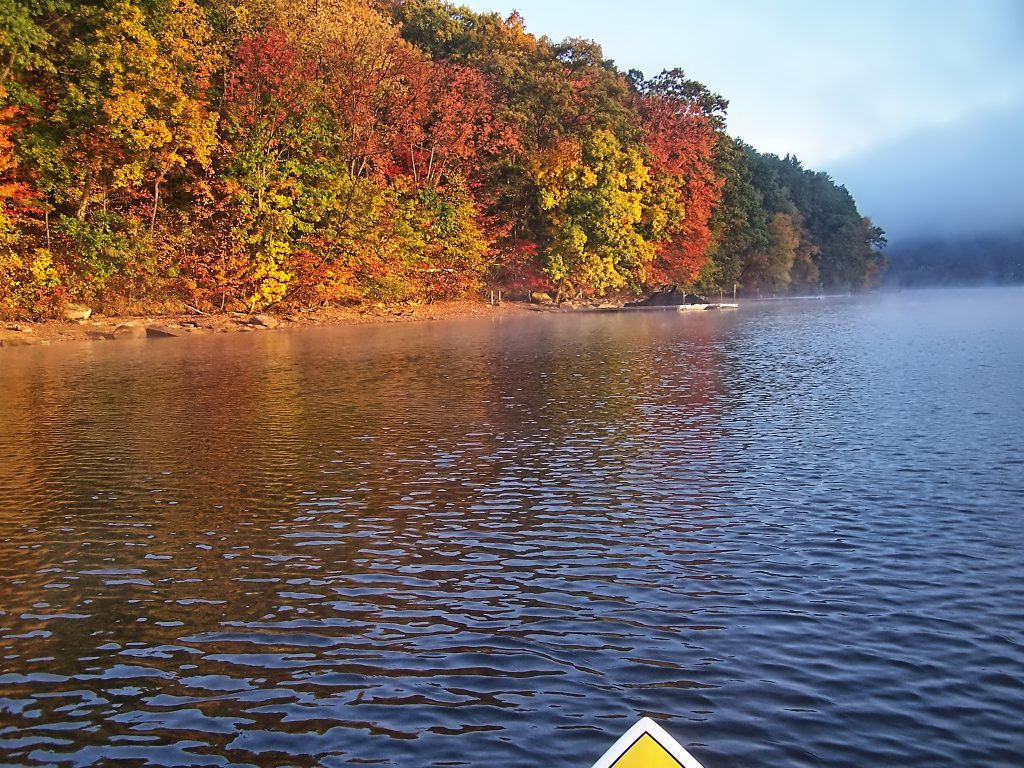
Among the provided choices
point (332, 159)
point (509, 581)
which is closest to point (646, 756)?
point (509, 581)

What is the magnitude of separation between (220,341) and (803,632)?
43514mm

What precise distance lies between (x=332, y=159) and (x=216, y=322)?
1637cm

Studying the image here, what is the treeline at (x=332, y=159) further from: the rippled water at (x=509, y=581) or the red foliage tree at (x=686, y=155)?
the rippled water at (x=509, y=581)

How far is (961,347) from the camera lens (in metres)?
44.1

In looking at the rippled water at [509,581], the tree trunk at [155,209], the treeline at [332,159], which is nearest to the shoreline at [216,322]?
the treeline at [332,159]

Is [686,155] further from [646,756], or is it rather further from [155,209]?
[646,756]

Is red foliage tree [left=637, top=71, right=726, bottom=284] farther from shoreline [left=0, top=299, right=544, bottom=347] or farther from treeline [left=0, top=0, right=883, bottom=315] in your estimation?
shoreline [left=0, top=299, right=544, bottom=347]

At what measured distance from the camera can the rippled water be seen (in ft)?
25.7

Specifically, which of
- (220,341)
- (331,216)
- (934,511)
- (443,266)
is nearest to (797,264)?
(443,266)

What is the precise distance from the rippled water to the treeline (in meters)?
29.4

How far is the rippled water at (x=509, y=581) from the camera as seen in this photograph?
25.7ft

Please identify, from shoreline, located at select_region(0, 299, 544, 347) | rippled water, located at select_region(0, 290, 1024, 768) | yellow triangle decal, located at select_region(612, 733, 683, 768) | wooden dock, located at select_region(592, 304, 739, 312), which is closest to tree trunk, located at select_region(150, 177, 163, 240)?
shoreline, located at select_region(0, 299, 544, 347)

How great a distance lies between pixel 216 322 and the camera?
188 feet

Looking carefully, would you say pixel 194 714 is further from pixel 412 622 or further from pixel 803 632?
pixel 803 632
